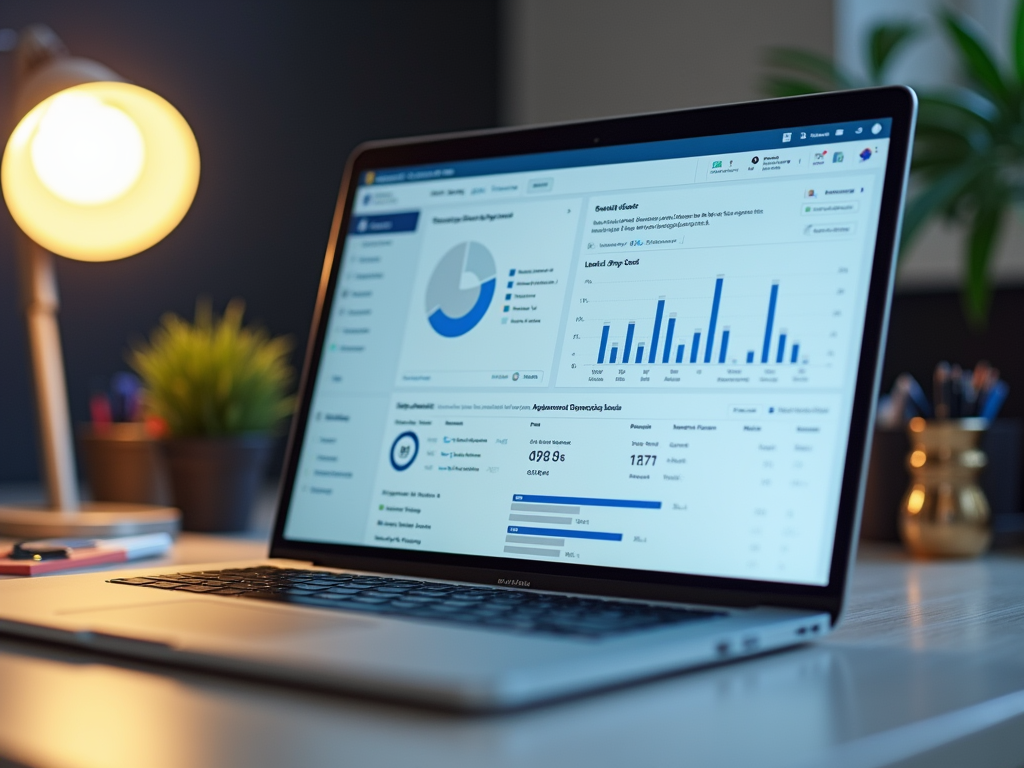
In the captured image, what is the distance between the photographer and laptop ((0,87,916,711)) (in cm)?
49

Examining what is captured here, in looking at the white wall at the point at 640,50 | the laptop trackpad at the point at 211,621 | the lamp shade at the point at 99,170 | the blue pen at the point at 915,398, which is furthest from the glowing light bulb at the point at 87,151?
the white wall at the point at 640,50

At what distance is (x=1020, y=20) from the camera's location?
1.23m

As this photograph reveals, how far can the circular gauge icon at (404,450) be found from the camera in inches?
27.6

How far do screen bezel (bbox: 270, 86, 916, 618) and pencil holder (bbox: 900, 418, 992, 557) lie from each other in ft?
1.47

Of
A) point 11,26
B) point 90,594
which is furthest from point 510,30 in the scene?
point 90,594

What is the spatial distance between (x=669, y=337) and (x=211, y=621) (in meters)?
0.28

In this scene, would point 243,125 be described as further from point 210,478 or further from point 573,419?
point 573,419

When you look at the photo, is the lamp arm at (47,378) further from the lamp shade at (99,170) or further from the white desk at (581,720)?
the white desk at (581,720)

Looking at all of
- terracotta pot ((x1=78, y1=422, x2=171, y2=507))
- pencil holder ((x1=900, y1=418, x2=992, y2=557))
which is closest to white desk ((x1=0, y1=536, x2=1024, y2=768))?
pencil holder ((x1=900, y1=418, x2=992, y2=557))

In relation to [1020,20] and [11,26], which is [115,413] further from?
[1020,20]

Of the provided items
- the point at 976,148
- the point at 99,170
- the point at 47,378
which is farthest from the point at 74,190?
the point at 976,148

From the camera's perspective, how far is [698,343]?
611mm

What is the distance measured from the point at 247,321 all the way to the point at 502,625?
1.63m

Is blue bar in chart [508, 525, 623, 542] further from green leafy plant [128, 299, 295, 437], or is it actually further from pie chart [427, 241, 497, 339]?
green leafy plant [128, 299, 295, 437]
